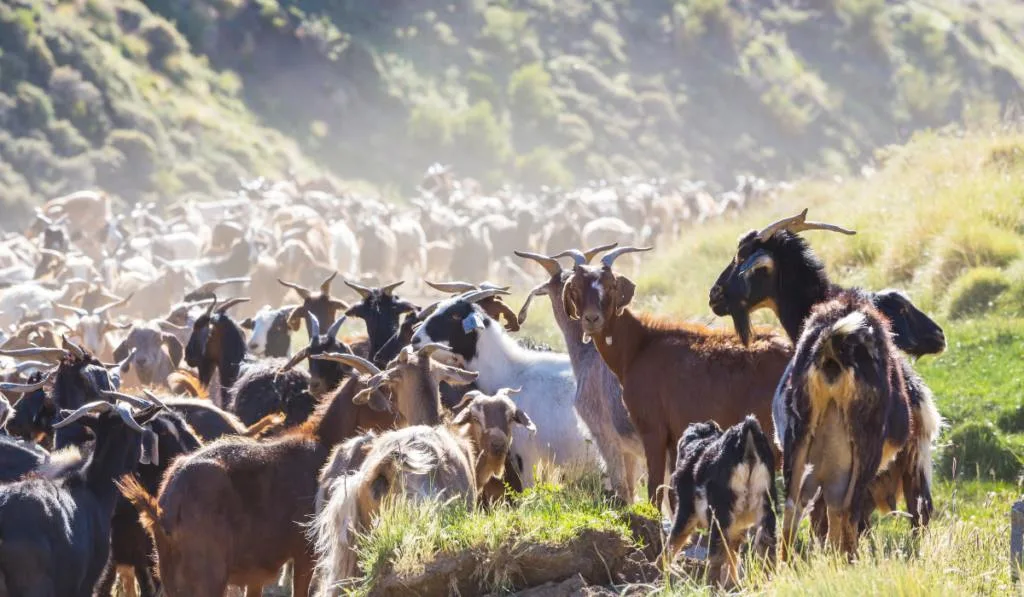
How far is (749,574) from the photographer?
739 centimetres

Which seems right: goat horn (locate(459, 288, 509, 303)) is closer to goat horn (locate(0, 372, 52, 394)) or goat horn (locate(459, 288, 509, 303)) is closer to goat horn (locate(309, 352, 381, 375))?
goat horn (locate(309, 352, 381, 375))

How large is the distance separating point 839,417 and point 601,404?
3457mm

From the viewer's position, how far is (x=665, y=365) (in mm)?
9969

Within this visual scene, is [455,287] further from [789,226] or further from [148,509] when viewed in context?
[148,509]

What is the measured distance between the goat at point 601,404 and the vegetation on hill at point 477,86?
3678cm

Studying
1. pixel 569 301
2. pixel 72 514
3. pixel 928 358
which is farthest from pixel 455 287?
pixel 72 514

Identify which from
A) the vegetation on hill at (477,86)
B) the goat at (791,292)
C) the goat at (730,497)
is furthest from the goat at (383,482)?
the vegetation on hill at (477,86)

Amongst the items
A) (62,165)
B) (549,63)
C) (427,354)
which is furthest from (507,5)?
(427,354)

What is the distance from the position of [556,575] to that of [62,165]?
43013mm

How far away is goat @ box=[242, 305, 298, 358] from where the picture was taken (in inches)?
645

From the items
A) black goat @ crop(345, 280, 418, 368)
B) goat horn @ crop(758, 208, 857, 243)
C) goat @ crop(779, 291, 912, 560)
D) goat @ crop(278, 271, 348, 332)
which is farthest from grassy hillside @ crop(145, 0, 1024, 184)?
goat @ crop(779, 291, 912, 560)

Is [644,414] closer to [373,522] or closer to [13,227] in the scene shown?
[373,522]

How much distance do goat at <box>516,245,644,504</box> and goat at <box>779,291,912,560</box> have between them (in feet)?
9.16

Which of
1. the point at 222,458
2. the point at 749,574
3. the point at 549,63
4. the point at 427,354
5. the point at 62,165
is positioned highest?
the point at 549,63
